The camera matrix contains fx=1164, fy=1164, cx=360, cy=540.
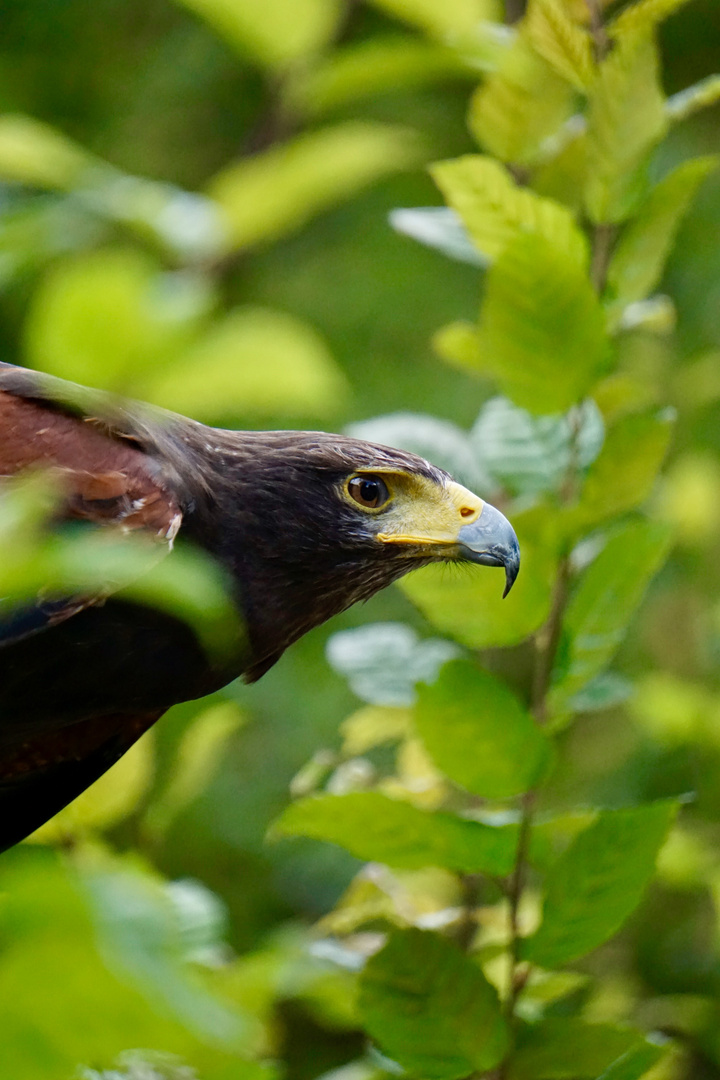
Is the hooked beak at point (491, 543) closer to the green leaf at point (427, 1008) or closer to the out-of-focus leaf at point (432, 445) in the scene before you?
the out-of-focus leaf at point (432, 445)

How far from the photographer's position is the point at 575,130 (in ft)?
6.57

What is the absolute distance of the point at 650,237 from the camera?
175 cm

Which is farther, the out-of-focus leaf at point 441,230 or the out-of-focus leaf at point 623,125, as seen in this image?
the out-of-focus leaf at point 441,230

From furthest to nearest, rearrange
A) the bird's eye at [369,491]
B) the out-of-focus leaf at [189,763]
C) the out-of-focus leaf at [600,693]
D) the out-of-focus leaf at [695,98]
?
the out-of-focus leaf at [189,763] → the bird's eye at [369,491] → the out-of-focus leaf at [600,693] → the out-of-focus leaf at [695,98]

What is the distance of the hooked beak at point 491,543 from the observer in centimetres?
180

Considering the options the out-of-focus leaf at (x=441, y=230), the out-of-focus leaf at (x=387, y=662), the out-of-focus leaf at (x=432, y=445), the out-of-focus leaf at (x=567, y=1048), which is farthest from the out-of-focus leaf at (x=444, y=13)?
the out-of-focus leaf at (x=567, y=1048)

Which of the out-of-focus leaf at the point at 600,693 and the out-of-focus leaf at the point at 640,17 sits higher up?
the out-of-focus leaf at the point at 640,17

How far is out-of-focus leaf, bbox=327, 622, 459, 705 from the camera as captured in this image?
193 centimetres

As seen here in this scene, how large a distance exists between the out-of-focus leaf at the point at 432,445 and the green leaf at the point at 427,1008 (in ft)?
2.66

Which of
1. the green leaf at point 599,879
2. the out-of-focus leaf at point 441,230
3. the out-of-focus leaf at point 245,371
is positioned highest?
the out-of-focus leaf at point 441,230

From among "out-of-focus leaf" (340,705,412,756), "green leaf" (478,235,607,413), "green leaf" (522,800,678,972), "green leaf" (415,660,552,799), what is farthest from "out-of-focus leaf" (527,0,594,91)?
"out-of-focus leaf" (340,705,412,756)

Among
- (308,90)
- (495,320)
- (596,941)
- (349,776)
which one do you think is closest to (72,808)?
(349,776)

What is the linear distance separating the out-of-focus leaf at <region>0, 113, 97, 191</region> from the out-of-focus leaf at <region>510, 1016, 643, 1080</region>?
153cm

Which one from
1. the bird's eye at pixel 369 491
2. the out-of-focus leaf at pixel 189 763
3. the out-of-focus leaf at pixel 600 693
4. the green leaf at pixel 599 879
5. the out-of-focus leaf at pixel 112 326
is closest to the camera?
the out-of-focus leaf at pixel 112 326
